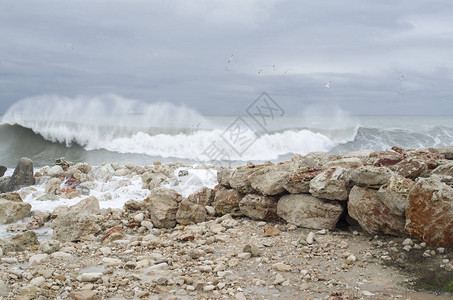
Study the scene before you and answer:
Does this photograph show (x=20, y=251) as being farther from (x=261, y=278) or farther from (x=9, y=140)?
(x=9, y=140)

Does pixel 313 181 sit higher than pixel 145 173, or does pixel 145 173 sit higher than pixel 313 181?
pixel 313 181

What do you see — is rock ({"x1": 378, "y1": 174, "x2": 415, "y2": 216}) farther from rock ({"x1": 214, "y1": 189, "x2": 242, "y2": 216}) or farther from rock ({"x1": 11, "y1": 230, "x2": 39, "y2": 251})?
rock ({"x1": 11, "y1": 230, "x2": 39, "y2": 251})

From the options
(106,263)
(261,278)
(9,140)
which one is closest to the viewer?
(261,278)

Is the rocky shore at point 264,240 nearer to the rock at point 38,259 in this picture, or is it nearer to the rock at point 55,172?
the rock at point 38,259

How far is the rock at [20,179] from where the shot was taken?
12.3 m

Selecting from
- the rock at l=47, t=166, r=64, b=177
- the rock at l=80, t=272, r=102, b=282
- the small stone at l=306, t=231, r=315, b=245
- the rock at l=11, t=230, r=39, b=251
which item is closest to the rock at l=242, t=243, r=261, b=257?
the small stone at l=306, t=231, r=315, b=245

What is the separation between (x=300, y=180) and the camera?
6910mm

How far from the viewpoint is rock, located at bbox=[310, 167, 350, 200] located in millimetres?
6383

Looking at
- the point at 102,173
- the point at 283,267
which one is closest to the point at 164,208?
the point at 283,267

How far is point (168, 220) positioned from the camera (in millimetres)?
7832

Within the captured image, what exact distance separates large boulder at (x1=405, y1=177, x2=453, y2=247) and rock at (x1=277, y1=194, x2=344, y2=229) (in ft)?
4.28

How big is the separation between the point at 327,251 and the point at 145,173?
311 inches

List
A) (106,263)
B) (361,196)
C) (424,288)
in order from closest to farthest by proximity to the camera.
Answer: (424,288) < (106,263) < (361,196)

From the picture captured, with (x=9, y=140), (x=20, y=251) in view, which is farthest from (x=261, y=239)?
(x=9, y=140)
